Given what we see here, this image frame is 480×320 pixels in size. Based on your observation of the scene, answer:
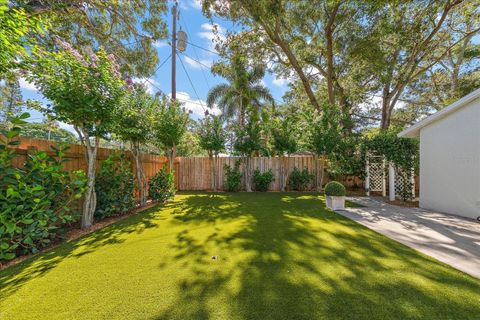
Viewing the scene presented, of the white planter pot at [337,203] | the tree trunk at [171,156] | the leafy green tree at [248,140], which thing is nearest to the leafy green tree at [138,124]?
the tree trunk at [171,156]

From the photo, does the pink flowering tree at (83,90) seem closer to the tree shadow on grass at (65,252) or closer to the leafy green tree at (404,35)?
the tree shadow on grass at (65,252)

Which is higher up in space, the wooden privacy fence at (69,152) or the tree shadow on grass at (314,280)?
the wooden privacy fence at (69,152)

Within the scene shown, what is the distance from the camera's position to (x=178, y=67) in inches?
417

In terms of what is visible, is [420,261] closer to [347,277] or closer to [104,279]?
[347,277]

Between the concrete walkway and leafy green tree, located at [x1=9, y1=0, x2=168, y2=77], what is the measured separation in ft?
29.5

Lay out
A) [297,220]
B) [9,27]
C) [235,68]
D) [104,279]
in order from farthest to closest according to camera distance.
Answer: [235,68] < [297,220] < [9,27] < [104,279]

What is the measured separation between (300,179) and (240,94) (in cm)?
820

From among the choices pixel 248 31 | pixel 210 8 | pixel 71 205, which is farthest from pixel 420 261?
pixel 248 31

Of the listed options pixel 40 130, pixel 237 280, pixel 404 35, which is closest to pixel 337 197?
pixel 237 280

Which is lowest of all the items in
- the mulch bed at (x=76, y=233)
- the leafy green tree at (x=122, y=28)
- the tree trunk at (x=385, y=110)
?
the mulch bed at (x=76, y=233)

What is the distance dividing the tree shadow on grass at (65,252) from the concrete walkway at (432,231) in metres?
4.94

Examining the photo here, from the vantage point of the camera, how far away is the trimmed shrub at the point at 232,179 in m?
11.1

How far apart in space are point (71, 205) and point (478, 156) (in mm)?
9086

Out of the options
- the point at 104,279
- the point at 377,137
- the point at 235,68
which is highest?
the point at 235,68
